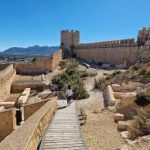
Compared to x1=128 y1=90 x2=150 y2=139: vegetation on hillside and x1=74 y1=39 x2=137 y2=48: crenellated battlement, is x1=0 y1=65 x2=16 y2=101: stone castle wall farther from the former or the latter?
x1=74 y1=39 x2=137 y2=48: crenellated battlement

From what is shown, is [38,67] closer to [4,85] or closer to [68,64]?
[68,64]

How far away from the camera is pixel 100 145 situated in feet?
25.8

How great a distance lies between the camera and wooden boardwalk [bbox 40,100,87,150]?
7062 millimetres

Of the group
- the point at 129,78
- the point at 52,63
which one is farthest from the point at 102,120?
the point at 52,63

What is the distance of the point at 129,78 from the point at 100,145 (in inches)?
443

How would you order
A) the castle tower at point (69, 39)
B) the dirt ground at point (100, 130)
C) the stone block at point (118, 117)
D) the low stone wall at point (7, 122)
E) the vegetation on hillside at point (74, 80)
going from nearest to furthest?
1. the dirt ground at point (100, 130)
2. the stone block at point (118, 117)
3. the low stone wall at point (7, 122)
4. the vegetation on hillside at point (74, 80)
5. the castle tower at point (69, 39)

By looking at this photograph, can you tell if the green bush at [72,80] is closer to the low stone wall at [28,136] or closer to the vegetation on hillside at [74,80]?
the vegetation on hillside at [74,80]

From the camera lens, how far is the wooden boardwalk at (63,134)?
7.06 metres

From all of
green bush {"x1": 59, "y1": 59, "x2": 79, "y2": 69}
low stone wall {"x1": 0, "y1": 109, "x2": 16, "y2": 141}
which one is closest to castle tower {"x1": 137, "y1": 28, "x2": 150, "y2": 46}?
green bush {"x1": 59, "y1": 59, "x2": 79, "y2": 69}

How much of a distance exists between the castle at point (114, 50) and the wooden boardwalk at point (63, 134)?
18601 millimetres

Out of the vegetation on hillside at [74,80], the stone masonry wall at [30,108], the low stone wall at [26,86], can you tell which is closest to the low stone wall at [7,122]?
the stone masonry wall at [30,108]

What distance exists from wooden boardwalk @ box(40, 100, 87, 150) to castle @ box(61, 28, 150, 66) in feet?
61.0

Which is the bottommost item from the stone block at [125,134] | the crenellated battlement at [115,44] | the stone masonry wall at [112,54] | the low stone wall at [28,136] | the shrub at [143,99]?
the stone block at [125,134]

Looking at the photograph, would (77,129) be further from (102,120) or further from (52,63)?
(52,63)
